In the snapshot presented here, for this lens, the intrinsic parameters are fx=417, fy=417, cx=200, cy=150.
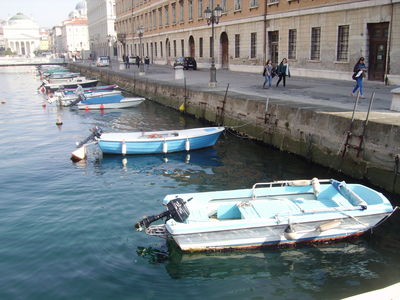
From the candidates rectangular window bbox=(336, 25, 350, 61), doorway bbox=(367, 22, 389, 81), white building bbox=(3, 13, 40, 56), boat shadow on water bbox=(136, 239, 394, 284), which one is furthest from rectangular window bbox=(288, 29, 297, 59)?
white building bbox=(3, 13, 40, 56)

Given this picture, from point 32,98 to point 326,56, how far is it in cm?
2812

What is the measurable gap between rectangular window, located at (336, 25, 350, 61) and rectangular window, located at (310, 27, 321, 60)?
6.65 feet

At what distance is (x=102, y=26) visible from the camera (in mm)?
101562

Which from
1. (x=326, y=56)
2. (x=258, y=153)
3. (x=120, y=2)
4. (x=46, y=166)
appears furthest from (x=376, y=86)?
(x=120, y=2)

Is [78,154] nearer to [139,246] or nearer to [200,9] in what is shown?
[139,246]

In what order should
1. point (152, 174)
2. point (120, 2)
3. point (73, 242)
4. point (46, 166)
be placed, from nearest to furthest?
point (73, 242), point (152, 174), point (46, 166), point (120, 2)

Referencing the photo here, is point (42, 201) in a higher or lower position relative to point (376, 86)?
lower

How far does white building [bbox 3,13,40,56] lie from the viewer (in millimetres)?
180625

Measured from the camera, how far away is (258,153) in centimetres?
1703

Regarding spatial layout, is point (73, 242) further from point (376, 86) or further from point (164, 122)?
point (376, 86)

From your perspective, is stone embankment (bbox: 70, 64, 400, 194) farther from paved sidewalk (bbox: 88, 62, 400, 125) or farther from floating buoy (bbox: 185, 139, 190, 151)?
floating buoy (bbox: 185, 139, 190, 151)

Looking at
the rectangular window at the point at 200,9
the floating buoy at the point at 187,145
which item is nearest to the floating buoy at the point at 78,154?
the floating buoy at the point at 187,145

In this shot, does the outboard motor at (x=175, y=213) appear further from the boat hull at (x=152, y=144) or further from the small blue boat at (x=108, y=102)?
the small blue boat at (x=108, y=102)

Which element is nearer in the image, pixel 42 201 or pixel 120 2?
pixel 42 201
